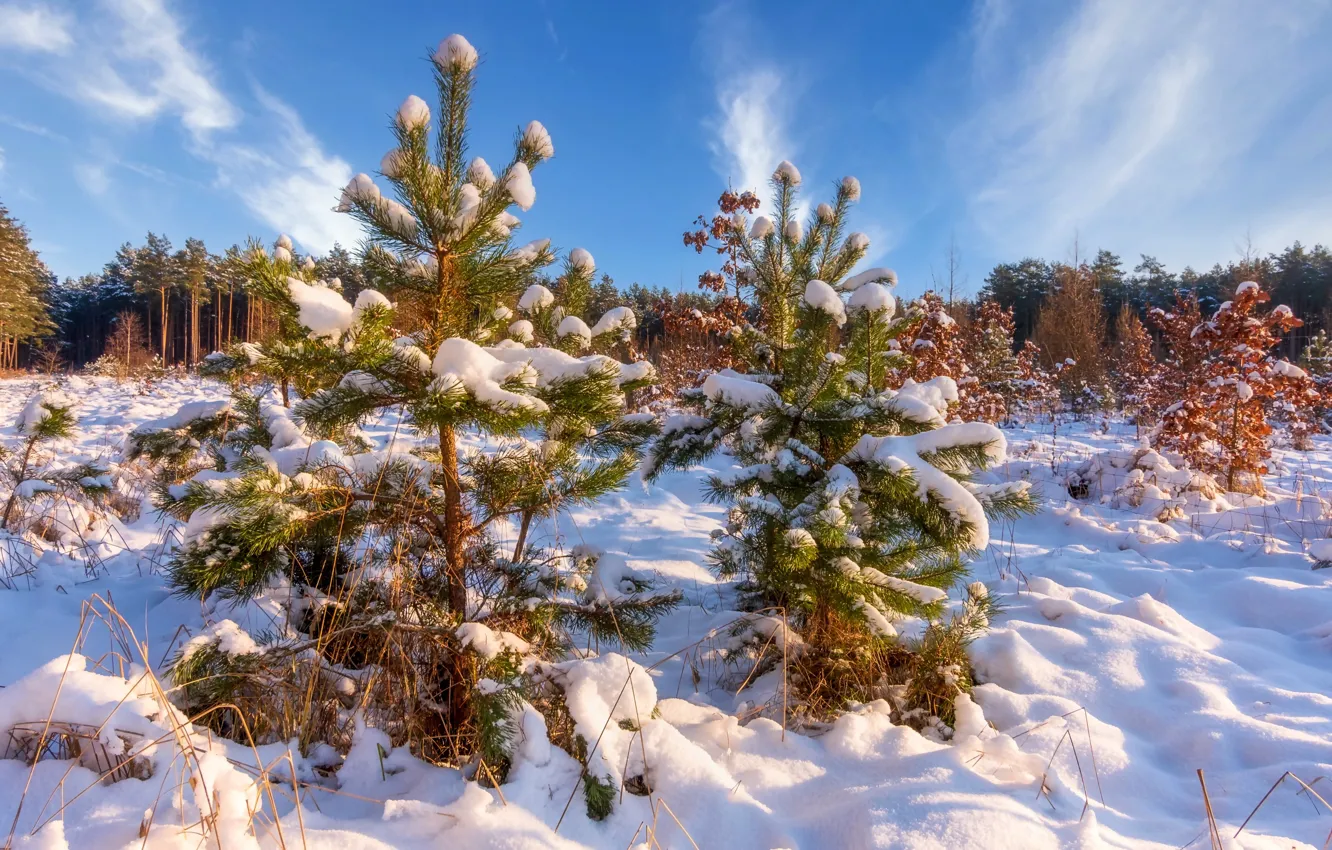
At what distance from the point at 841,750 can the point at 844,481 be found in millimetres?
895

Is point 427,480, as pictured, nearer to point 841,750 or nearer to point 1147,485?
point 841,750

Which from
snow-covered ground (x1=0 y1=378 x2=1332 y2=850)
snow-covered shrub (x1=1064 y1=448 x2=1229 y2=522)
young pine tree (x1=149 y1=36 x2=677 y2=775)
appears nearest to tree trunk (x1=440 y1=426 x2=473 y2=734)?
young pine tree (x1=149 y1=36 x2=677 y2=775)

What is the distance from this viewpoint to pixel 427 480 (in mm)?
2098

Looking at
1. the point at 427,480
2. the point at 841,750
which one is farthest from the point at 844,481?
the point at 427,480

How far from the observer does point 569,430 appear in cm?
213

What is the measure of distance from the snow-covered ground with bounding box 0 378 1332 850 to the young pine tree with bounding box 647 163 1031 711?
0.41 meters

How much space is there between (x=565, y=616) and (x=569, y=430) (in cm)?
69

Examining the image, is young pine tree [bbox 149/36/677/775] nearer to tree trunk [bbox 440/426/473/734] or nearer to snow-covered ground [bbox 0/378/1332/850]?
tree trunk [bbox 440/426/473/734]

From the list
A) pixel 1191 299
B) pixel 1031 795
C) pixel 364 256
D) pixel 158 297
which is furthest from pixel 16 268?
pixel 1191 299

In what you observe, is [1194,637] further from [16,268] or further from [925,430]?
[16,268]

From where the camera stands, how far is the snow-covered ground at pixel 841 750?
135 centimetres

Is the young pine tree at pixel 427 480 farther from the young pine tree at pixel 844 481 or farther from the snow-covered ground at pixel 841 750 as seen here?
the young pine tree at pixel 844 481

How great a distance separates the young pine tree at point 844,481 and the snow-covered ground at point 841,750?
406mm

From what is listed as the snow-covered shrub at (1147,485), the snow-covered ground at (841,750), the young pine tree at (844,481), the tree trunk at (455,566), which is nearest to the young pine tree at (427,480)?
the tree trunk at (455,566)
